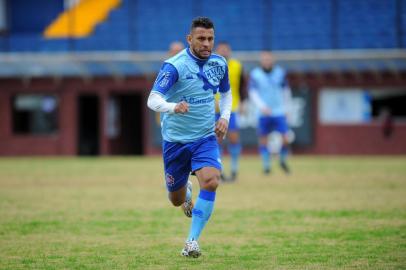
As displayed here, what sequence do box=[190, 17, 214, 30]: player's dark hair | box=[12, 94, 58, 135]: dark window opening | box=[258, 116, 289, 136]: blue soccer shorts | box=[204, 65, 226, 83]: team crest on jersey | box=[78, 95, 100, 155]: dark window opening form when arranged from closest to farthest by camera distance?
box=[190, 17, 214, 30]: player's dark hair < box=[204, 65, 226, 83]: team crest on jersey < box=[258, 116, 289, 136]: blue soccer shorts < box=[12, 94, 58, 135]: dark window opening < box=[78, 95, 100, 155]: dark window opening

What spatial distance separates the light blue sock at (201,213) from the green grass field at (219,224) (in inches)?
10.4

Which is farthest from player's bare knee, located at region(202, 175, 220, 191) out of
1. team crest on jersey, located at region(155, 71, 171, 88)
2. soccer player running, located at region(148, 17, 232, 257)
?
team crest on jersey, located at region(155, 71, 171, 88)

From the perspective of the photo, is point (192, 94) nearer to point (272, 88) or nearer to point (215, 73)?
point (215, 73)

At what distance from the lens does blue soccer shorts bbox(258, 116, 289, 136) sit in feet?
58.0

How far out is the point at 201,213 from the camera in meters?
7.43

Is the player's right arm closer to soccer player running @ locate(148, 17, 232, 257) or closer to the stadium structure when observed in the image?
soccer player running @ locate(148, 17, 232, 257)

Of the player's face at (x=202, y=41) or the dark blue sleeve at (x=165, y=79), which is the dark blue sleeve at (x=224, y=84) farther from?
the dark blue sleeve at (x=165, y=79)

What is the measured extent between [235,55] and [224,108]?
20887 mm

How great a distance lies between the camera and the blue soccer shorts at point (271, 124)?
1769 cm

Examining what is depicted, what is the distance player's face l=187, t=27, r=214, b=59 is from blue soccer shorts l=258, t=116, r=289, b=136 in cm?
1014

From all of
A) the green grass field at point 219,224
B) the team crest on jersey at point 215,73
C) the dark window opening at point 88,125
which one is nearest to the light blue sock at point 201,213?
the green grass field at point 219,224

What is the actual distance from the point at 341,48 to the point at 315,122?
9.93 ft

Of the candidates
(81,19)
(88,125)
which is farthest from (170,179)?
(88,125)

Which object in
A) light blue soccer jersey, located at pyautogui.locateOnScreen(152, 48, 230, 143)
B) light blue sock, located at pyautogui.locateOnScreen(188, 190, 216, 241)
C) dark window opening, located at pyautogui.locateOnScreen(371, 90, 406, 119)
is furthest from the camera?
dark window opening, located at pyautogui.locateOnScreen(371, 90, 406, 119)
